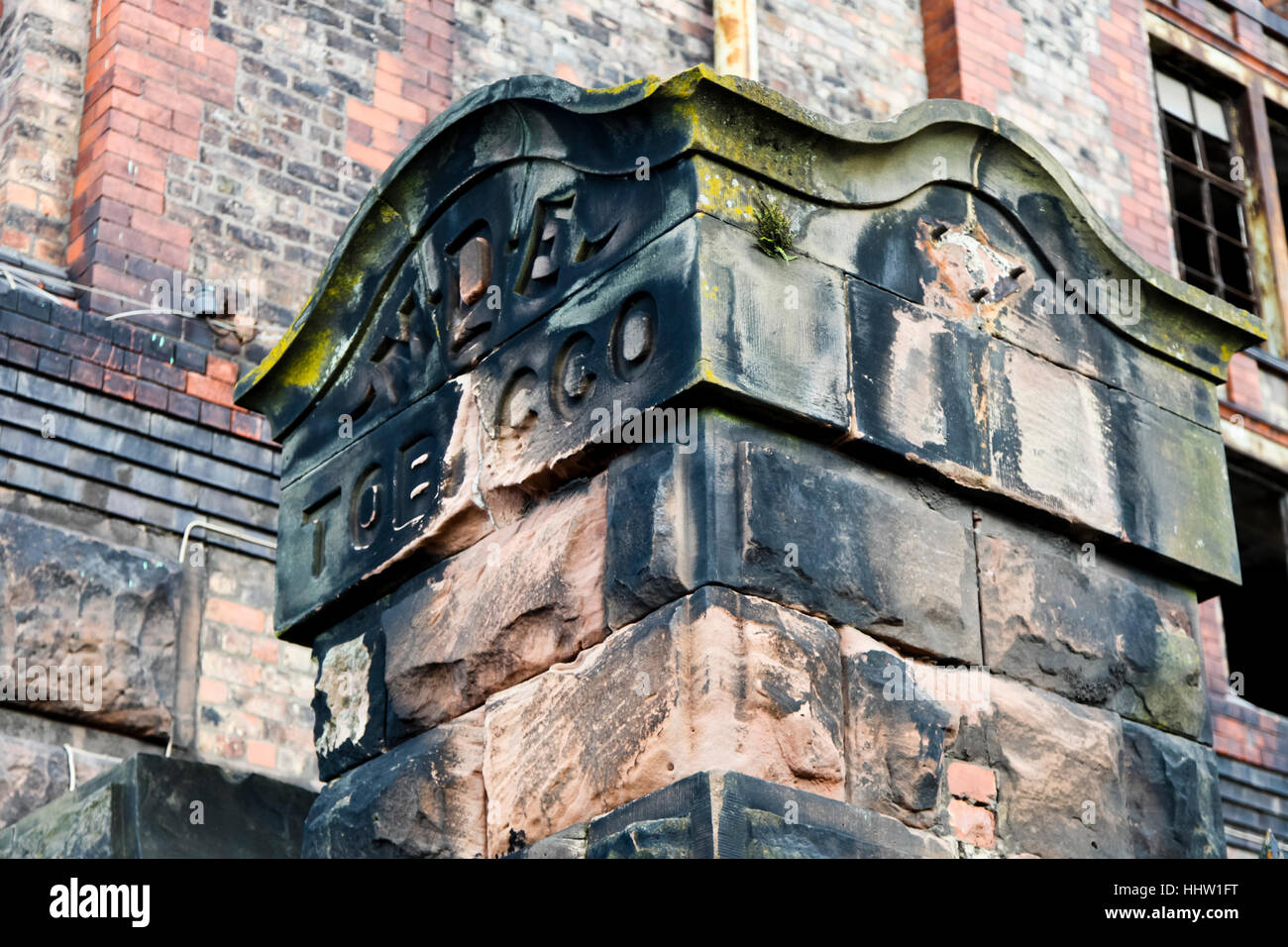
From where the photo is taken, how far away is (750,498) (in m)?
2.84

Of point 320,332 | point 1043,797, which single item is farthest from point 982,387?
point 320,332

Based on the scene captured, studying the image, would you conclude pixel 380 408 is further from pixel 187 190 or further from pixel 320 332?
pixel 187 190

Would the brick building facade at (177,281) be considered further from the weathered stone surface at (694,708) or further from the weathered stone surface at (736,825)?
the weathered stone surface at (736,825)

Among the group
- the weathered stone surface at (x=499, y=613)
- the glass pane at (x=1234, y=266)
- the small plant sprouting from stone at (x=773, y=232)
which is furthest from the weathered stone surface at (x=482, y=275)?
the glass pane at (x=1234, y=266)

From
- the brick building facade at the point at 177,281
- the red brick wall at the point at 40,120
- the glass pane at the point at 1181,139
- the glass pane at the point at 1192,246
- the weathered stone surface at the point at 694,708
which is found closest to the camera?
the weathered stone surface at the point at 694,708

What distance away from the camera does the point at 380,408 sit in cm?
358

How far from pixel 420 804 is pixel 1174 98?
10.1m

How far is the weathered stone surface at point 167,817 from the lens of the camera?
3.43 meters

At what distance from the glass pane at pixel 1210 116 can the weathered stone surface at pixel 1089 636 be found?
31.0ft

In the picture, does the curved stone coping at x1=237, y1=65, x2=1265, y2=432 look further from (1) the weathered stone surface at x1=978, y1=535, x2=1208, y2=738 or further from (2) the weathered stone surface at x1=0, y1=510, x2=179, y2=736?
(2) the weathered stone surface at x1=0, y1=510, x2=179, y2=736

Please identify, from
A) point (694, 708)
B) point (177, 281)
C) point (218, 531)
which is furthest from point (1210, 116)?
point (694, 708)

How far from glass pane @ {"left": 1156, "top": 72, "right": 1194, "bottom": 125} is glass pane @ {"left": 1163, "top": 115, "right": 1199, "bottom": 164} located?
51 mm

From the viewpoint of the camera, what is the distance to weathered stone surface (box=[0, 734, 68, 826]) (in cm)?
603

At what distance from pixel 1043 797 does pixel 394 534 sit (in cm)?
125
